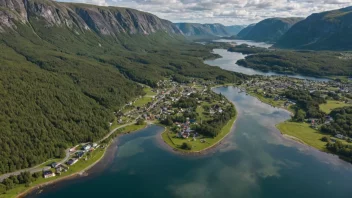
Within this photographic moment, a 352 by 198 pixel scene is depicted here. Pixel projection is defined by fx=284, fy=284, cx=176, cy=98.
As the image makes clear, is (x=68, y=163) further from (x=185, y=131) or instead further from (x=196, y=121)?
(x=196, y=121)

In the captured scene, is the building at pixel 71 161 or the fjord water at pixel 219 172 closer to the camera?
the fjord water at pixel 219 172

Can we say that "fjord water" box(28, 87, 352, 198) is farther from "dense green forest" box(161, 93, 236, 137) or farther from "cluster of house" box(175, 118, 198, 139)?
"cluster of house" box(175, 118, 198, 139)

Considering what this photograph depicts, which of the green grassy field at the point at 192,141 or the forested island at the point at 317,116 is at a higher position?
the green grassy field at the point at 192,141

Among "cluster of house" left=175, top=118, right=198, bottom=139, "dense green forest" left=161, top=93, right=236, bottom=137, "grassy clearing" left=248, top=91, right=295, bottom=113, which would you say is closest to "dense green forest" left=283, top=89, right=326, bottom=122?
"grassy clearing" left=248, top=91, right=295, bottom=113

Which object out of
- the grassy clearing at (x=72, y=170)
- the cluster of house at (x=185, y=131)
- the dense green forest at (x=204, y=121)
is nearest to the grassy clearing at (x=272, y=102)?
the dense green forest at (x=204, y=121)

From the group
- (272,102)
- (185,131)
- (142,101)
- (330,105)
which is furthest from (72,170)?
(330,105)

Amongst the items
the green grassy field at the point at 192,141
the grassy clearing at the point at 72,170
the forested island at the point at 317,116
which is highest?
the grassy clearing at the point at 72,170

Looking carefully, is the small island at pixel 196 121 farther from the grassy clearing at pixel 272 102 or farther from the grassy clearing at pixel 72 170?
the grassy clearing at pixel 72 170
